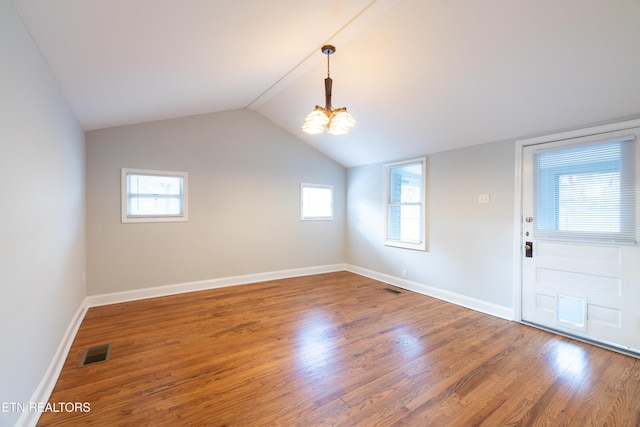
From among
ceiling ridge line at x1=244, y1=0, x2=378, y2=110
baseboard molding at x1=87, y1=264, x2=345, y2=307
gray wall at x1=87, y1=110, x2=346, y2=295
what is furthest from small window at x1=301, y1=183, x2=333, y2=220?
ceiling ridge line at x1=244, y1=0, x2=378, y2=110

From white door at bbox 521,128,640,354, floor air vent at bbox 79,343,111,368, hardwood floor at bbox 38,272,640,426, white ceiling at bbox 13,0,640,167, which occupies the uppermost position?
white ceiling at bbox 13,0,640,167

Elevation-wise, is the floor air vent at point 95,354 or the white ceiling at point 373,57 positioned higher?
the white ceiling at point 373,57

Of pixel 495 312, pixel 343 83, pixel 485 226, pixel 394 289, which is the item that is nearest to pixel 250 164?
pixel 343 83

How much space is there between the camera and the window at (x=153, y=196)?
151 inches

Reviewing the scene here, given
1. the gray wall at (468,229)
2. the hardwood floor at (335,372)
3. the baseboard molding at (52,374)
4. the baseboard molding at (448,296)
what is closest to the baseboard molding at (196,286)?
the hardwood floor at (335,372)

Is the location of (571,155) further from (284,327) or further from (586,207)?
(284,327)

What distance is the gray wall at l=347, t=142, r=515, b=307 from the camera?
3.33 m

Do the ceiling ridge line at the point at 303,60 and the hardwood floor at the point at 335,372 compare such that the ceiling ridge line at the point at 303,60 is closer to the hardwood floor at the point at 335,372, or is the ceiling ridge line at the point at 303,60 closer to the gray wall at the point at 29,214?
the gray wall at the point at 29,214

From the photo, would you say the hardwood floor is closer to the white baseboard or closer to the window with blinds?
the white baseboard

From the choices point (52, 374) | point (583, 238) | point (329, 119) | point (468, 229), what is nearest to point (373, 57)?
point (329, 119)

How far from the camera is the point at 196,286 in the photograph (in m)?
4.29

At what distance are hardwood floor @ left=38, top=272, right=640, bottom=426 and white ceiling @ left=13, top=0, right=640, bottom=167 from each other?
7.58 ft

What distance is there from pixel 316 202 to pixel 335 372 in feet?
12.1

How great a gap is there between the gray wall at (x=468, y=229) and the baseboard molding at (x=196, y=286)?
5.22ft
